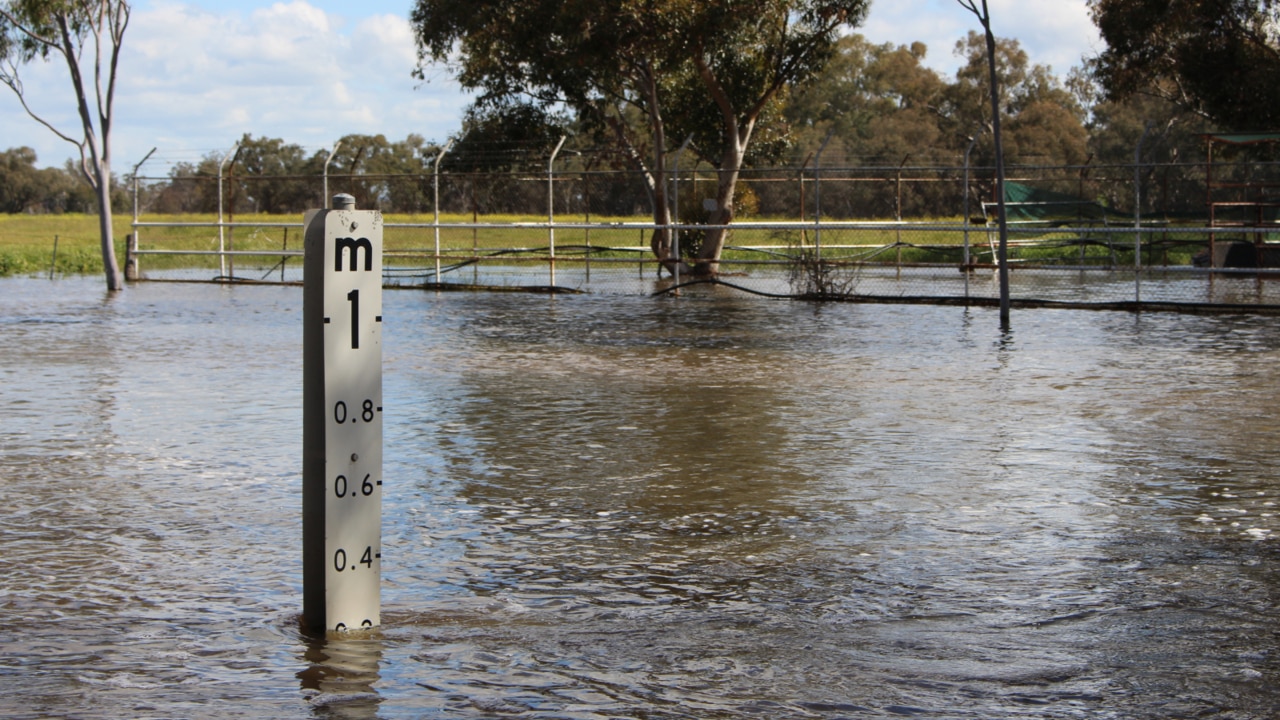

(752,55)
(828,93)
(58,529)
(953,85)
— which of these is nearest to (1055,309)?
(752,55)

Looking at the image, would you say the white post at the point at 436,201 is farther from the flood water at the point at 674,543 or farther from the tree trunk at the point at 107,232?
the flood water at the point at 674,543

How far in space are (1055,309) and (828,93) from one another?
84344 millimetres

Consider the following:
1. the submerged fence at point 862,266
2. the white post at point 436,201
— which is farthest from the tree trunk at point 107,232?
the white post at point 436,201

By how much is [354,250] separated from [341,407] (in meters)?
0.56

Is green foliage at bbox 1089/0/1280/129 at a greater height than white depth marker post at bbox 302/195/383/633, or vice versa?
green foliage at bbox 1089/0/1280/129

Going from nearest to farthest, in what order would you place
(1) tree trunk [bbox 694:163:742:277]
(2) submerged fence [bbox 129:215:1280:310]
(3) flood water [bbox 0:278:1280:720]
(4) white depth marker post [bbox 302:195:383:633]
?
1. (3) flood water [bbox 0:278:1280:720]
2. (4) white depth marker post [bbox 302:195:383:633]
3. (2) submerged fence [bbox 129:215:1280:310]
4. (1) tree trunk [bbox 694:163:742:277]

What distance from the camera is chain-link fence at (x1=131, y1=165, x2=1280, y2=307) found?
25.4 meters

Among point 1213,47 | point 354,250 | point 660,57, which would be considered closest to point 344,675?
point 354,250

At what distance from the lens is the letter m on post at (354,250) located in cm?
496

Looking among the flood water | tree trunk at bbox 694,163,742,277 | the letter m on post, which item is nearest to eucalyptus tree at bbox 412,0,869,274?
tree trunk at bbox 694,163,742,277

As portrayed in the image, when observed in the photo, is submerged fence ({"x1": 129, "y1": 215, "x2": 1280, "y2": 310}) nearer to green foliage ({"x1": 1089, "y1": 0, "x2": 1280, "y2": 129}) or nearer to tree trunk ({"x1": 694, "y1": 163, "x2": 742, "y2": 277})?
tree trunk ({"x1": 694, "y1": 163, "x2": 742, "y2": 277})

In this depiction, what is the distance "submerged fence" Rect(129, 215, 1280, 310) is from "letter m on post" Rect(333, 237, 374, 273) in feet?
55.8

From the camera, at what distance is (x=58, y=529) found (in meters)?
7.13

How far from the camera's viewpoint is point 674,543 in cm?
678
